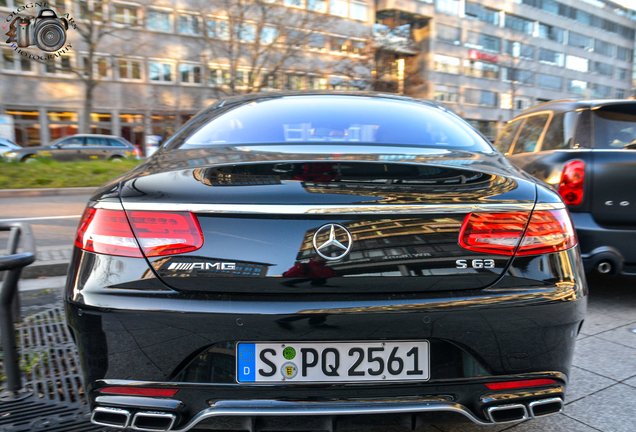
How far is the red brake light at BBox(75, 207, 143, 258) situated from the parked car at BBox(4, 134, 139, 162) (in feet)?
65.7

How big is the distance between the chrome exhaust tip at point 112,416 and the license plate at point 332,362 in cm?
39

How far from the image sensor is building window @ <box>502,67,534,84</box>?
187 ft

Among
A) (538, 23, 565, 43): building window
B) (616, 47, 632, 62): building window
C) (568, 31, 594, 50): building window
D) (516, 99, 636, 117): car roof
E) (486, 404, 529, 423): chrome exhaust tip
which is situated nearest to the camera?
(486, 404, 529, 423): chrome exhaust tip

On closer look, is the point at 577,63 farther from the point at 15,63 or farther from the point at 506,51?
the point at 15,63

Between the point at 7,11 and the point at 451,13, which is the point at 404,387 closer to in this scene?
the point at 7,11

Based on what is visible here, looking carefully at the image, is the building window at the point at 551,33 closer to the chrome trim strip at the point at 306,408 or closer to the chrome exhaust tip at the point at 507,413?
the chrome exhaust tip at the point at 507,413

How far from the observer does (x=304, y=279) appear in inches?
61.3

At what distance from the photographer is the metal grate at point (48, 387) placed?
88.0 inches

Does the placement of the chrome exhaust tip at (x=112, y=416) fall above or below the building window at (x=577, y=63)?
below

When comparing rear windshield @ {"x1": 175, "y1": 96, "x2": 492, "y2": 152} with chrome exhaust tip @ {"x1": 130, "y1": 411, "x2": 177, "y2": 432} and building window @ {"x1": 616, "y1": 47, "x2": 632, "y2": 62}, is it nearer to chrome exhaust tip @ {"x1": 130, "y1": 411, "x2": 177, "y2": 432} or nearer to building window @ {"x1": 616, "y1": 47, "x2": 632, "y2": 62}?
chrome exhaust tip @ {"x1": 130, "y1": 411, "x2": 177, "y2": 432}

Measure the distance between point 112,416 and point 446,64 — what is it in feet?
191

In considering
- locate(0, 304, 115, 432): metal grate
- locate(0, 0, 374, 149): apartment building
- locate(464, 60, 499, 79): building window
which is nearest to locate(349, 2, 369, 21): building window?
locate(0, 0, 374, 149): apartment building

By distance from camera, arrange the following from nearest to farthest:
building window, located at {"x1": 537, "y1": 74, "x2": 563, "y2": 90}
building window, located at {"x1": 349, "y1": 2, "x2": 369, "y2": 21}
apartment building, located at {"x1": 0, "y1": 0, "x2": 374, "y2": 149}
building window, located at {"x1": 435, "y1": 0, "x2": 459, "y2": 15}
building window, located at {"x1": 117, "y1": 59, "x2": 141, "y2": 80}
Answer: apartment building, located at {"x1": 0, "y1": 0, "x2": 374, "y2": 149}
building window, located at {"x1": 117, "y1": 59, "x2": 141, "y2": 80}
building window, located at {"x1": 349, "y1": 2, "x2": 369, "y2": 21}
building window, located at {"x1": 435, "y1": 0, "x2": 459, "y2": 15}
building window, located at {"x1": 537, "y1": 74, "x2": 563, "y2": 90}

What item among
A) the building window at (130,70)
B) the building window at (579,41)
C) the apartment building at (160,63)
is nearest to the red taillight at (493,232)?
the apartment building at (160,63)
